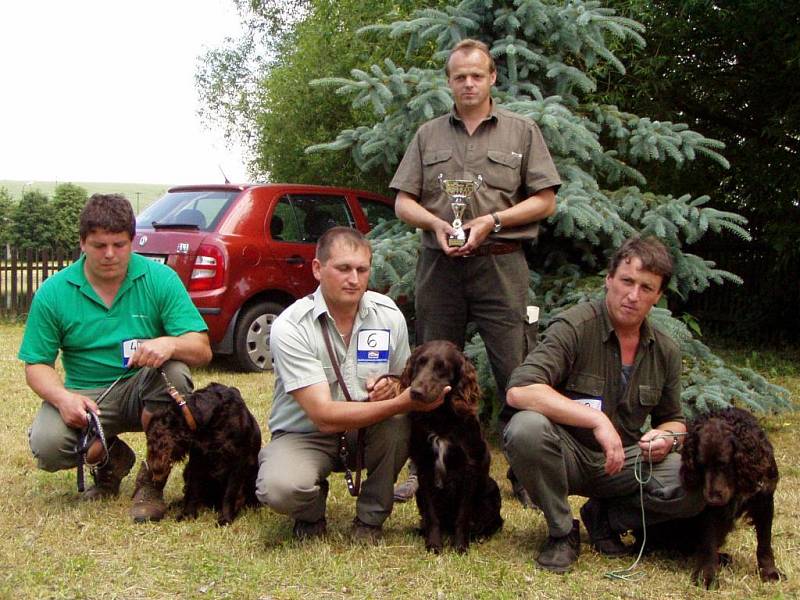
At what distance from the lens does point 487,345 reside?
13.8 ft

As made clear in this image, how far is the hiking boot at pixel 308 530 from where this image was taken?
3.61 metres

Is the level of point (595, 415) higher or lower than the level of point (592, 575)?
higher

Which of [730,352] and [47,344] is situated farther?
[730,352]

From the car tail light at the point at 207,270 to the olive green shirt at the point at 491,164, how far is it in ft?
11.5

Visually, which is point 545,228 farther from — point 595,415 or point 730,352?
point 730,352

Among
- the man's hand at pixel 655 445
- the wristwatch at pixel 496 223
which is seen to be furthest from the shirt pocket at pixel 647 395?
the wristwatch at pixel 496 223

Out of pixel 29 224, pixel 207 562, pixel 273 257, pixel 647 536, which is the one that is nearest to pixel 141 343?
pixel 207 562

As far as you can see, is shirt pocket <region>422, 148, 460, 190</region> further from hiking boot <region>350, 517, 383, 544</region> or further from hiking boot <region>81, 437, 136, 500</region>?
hiking boot <region>81, 437, 136, 500</region>

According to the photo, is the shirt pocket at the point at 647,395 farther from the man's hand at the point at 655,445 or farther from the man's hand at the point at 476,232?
the man's hand at the point at 476,232

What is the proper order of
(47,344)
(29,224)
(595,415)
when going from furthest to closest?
(29,224), (47,344), (595,415)

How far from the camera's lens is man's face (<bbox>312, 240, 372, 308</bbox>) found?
3.48m

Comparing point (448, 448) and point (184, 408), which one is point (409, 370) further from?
point (184, 408)

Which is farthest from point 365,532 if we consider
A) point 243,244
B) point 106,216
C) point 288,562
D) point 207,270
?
point 243,244

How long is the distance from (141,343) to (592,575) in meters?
2.30
